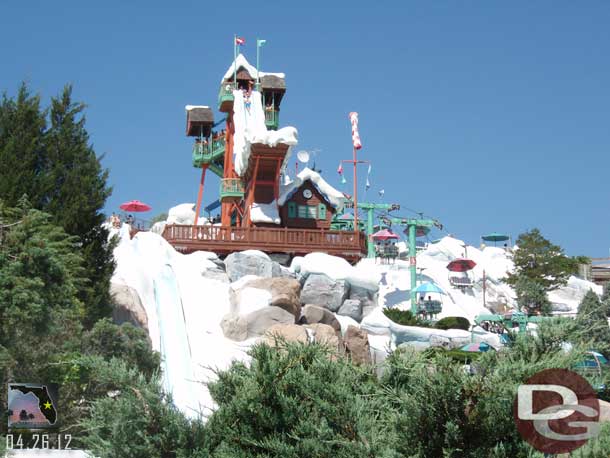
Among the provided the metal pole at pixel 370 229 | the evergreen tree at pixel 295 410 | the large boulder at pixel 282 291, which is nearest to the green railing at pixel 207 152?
the metal pole at pixel 370 229

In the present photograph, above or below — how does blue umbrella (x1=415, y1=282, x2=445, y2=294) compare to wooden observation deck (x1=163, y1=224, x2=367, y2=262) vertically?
below

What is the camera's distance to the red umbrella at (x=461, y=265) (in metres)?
43.6

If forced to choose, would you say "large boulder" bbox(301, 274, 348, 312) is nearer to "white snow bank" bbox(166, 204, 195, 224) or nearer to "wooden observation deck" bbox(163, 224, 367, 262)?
"wooden observation deck" bbox(163, 224, 367, 262)

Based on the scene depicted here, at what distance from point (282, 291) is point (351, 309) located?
4.19m

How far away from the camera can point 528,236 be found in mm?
42469

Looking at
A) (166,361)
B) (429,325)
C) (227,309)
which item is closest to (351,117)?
(429,325)

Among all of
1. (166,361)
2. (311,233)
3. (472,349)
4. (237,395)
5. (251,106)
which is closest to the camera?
(237,395)

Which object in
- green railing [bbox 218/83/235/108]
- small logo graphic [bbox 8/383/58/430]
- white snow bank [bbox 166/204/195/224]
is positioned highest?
green railing [bbox 218/83/235/108]

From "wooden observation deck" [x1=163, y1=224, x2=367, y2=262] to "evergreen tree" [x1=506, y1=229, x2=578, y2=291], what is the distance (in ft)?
44.7

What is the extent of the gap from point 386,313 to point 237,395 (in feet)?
80.2

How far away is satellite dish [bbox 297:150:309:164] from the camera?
36.4 metres

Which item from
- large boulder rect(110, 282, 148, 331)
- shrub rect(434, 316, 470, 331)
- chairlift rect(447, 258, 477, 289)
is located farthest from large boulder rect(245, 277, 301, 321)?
chairlift rect(447, 258, 477, 289)

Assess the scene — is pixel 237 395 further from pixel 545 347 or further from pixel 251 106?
pixel 251 106

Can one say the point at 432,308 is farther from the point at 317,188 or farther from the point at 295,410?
the point at 295,410
